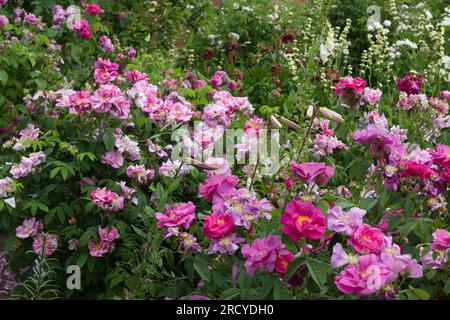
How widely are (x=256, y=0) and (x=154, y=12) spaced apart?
3.47ft

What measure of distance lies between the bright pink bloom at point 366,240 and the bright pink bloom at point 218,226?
1.13ft

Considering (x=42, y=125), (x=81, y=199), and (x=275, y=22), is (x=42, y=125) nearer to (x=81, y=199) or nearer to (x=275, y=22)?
(x=81, y=199)

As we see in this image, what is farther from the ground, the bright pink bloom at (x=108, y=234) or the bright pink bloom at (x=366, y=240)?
the bright pink bloom at (x=366, y=240)

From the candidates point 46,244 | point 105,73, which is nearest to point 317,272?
point 46,244

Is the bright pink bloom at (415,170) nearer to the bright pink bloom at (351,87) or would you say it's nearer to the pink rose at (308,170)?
the pink rose at (308,170)

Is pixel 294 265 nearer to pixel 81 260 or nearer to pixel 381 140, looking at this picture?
pixel 381 140

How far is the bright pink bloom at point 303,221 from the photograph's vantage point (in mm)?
1897

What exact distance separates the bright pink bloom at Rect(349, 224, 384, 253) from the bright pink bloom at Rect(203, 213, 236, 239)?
1.13 ft

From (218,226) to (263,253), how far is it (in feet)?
0.58

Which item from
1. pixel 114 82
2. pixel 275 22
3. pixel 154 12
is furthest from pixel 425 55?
pixel 114 82

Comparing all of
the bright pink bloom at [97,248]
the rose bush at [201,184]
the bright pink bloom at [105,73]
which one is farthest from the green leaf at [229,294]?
the bright pink bloom at [105,73]

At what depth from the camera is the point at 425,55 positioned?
5.07 meters

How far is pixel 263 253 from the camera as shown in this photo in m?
1.98

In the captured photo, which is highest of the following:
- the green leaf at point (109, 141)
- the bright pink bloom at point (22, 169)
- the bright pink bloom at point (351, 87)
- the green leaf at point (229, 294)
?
the bright pink bloom at point (351, 87)
